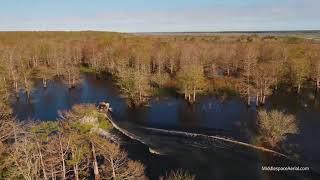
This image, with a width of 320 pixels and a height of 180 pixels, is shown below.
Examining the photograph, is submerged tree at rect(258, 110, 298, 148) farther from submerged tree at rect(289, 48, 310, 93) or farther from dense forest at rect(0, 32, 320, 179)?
submerged tree at rect(289, 48, 310, 93)

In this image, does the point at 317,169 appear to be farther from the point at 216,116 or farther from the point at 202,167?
the point at 216,116

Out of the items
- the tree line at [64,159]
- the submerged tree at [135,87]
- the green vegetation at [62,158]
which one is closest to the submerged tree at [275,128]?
the tree line at [64,159]

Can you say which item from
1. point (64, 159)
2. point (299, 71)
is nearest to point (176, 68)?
point (299, 71)

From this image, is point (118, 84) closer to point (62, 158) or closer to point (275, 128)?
point (275, 128)

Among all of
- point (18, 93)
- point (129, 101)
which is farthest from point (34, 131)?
point (18, 93)

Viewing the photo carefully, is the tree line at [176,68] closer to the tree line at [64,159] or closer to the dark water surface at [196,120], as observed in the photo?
the dark water surface at [196,120]
